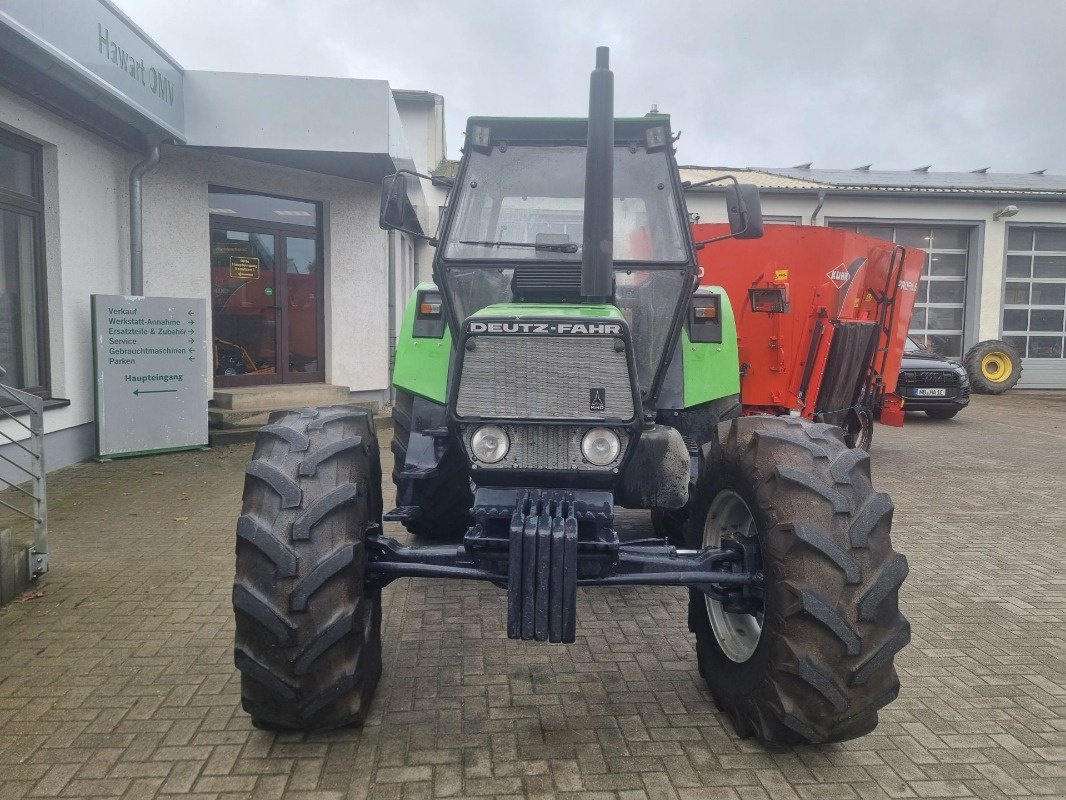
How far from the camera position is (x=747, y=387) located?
8.29 m

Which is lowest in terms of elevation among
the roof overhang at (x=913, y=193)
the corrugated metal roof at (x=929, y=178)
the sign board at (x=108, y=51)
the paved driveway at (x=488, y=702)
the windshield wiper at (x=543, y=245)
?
the paved driveway at (x=488, y=702)

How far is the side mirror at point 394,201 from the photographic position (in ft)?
13.1

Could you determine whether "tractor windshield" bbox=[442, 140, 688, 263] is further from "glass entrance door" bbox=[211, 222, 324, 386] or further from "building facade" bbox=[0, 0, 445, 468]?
→ "glass entrance door" bbox=[211, 222, 324, 386]

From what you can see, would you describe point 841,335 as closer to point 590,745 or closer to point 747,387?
point 747,387

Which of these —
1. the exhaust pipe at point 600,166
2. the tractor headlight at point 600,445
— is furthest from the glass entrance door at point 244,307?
the tractor headlight at point 600,445

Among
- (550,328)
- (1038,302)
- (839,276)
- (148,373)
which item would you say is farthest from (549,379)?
(1038,302)

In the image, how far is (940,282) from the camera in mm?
19844

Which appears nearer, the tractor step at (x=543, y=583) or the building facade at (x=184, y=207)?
the tractor step at (x=543, y=583)

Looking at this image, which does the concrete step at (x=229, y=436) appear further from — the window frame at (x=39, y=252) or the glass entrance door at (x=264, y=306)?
the window frame at (x=39, y=252)

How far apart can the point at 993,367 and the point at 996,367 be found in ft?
0.21

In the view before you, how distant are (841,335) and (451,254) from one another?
5.29m

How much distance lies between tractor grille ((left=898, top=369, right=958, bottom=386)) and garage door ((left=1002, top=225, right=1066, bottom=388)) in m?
8.32

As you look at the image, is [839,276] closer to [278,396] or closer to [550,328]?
[550,328]

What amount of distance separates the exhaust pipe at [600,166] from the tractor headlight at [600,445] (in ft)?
1.69
